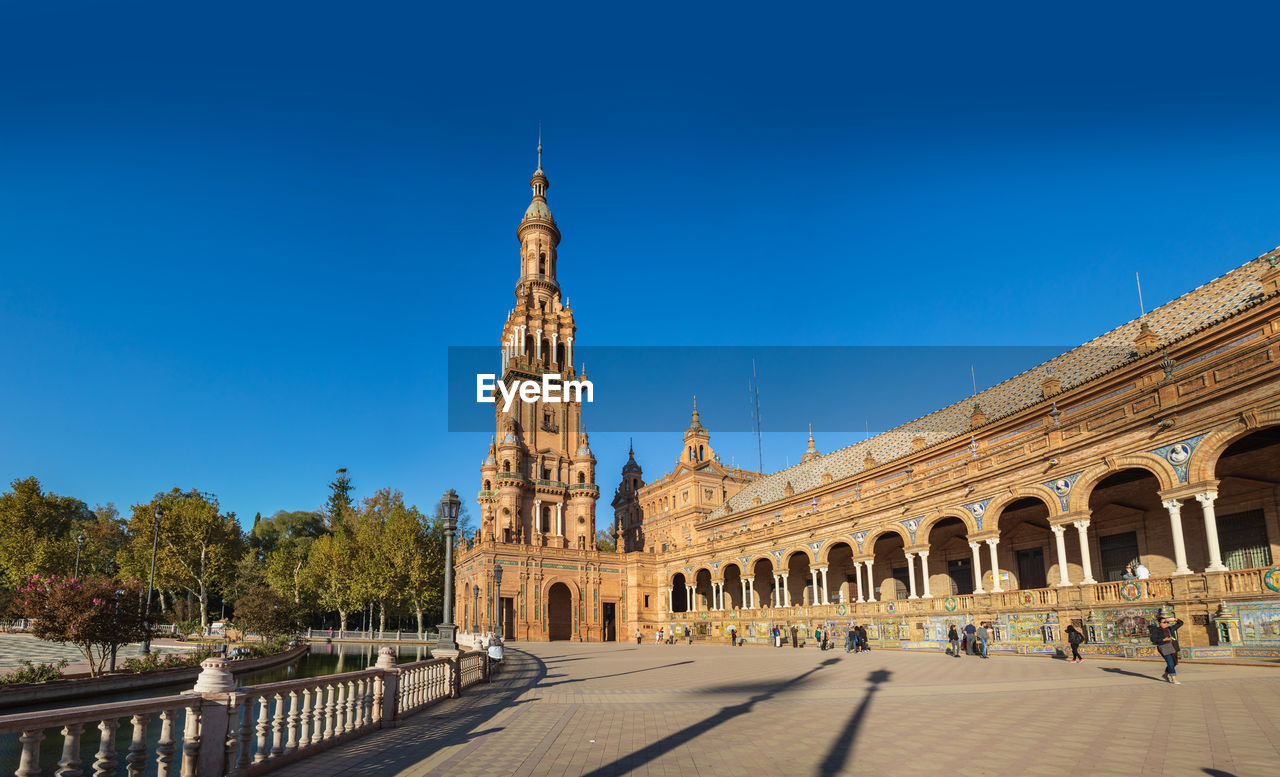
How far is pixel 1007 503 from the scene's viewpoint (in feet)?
85.5

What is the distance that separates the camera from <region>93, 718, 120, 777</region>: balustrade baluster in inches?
207

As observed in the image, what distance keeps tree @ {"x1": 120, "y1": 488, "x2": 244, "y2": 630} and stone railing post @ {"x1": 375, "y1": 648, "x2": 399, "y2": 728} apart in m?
56.7

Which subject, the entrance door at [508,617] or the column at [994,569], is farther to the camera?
the entrance door at [508,617]

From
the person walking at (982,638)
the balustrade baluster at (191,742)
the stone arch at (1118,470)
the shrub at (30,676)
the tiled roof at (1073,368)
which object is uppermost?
the tiled roof at (1073,368)

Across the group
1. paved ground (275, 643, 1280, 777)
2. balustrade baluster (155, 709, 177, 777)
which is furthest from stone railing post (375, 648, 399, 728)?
balustrade baluster (155, 709, 177, 777)

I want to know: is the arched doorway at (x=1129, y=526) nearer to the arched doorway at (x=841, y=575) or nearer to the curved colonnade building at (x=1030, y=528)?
the curved colonnade building at (x=1030, y=528)

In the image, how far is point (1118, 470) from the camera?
21797 millimetres

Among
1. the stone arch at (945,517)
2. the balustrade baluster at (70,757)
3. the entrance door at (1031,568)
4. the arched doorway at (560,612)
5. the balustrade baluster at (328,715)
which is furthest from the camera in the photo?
the arched doorway at (560,612)

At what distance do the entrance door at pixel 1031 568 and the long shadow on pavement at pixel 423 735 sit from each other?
2362cm

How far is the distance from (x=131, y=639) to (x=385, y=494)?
171ft

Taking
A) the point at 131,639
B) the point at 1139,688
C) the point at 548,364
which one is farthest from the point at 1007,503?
the point at 548,364

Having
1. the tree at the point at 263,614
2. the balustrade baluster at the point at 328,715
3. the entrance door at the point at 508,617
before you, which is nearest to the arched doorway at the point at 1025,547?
the balustrade baluster at the point at 328,715

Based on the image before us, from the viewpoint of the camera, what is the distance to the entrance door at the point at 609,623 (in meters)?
54.8

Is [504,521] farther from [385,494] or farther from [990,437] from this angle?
[990,437]
